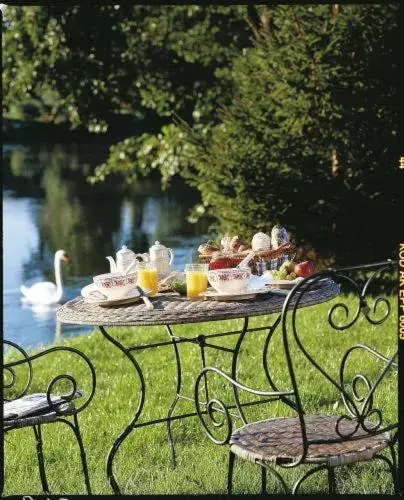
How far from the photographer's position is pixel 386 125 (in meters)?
10.4

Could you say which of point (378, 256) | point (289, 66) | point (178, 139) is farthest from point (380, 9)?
point (178, 139)

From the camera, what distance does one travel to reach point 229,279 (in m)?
3.98

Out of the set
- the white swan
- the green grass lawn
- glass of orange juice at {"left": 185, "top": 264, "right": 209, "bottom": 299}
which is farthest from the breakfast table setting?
the white swan

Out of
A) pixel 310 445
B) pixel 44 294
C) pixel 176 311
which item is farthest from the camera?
pixel 44 294

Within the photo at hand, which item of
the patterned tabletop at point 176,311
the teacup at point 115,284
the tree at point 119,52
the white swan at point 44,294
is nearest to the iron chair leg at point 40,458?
the patterned tabletop at point 176,311

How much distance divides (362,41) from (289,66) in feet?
2.66

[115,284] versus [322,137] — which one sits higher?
[322,137]

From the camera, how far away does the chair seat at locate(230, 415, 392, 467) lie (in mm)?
3330

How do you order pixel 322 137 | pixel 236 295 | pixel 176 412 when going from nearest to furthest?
pixel 236 295
pixel 176 412
pixel 322 137

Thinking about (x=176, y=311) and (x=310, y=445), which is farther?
(x=176, y=311)

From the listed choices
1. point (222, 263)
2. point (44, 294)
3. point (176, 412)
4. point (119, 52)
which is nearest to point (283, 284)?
point (222, 263)

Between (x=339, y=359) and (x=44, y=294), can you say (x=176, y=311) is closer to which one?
(x=339, y=359)

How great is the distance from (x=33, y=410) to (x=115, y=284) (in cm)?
61

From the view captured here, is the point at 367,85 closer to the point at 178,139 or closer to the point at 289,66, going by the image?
the point at 289,66
